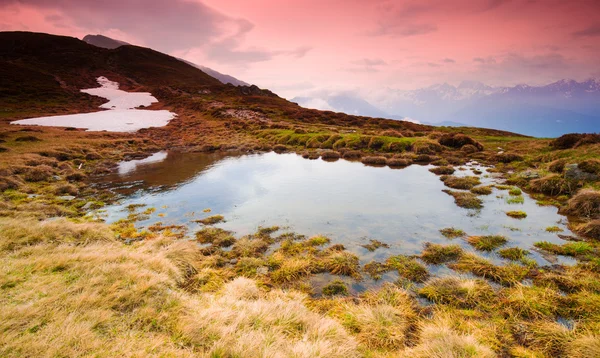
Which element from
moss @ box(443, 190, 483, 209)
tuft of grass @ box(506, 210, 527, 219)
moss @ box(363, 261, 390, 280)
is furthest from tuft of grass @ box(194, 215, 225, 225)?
tuft of grass @ box(506, 210, 527, 219)

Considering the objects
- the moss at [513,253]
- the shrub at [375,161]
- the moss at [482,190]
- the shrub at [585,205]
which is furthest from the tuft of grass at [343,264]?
the shrub at [375,161]

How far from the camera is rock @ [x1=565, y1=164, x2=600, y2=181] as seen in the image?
14695mm

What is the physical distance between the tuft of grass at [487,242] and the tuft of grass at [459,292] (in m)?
2.58

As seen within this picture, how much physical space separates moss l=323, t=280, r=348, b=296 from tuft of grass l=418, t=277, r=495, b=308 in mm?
2209

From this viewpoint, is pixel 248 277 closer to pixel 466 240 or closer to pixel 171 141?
pixel 466 240

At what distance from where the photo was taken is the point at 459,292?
7324 millimetres

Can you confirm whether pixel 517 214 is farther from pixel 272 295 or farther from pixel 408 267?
pixel 272 295

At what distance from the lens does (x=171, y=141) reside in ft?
139

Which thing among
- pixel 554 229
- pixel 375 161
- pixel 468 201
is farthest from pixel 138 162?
pixel 554 229

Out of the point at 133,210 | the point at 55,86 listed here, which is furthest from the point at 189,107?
the point at 133,210

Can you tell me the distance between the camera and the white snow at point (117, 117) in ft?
154

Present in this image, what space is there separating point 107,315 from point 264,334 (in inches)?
128

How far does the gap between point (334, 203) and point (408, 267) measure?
7093 millimetres

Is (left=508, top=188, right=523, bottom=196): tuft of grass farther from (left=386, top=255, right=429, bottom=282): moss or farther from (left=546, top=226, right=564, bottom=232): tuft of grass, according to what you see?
(left=386, top=255, right=429, bottom=282): moss
